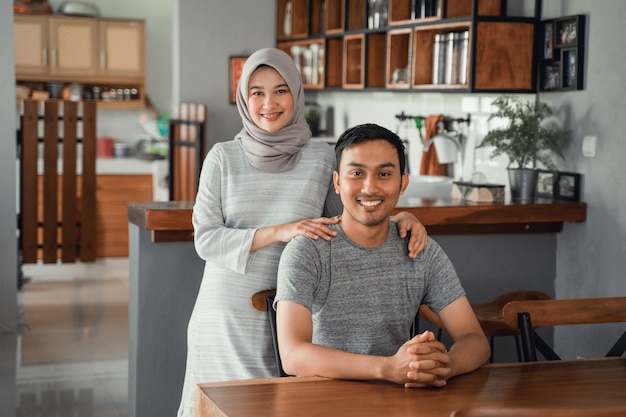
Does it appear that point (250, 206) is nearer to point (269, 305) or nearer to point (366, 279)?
point (269, 305)

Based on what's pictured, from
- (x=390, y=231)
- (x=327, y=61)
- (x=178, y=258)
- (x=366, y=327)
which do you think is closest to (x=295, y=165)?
(x=390, y=231)

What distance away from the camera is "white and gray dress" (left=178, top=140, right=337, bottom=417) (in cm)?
275

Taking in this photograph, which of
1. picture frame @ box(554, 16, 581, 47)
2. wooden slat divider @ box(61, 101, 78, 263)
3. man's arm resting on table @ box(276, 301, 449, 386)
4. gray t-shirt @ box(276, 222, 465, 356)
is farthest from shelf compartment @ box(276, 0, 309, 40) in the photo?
man's arm resting on table @ box(276, 301, 449, 386)

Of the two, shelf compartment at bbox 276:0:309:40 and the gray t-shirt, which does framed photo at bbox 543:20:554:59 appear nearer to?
the gray t-shirt

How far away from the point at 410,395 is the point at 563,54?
8.88 feet

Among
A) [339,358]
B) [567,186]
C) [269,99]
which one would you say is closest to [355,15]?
[567,186]

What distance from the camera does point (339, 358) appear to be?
83.0 inches

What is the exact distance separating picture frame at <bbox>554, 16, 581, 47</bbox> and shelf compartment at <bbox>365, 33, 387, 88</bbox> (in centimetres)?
170

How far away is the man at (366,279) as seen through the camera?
2.31 m

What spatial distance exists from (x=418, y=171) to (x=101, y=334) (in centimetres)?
226

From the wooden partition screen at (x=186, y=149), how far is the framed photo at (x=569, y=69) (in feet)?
10.5

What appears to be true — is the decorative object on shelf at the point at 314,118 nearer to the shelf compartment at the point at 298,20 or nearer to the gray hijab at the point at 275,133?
the shelf compartment at the point at 298,20

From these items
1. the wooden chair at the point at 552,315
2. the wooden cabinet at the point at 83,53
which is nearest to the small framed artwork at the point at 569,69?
the wooden chair at the point at 552,315

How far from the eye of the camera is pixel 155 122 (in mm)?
9562
